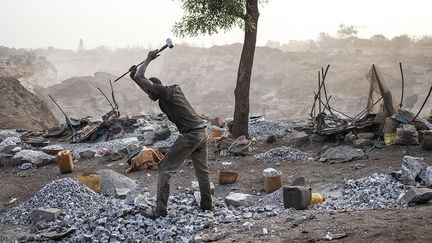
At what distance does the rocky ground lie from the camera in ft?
13.7

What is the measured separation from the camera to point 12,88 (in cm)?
1847

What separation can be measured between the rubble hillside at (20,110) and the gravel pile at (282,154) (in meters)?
11.0

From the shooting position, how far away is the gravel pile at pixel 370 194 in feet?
16.7

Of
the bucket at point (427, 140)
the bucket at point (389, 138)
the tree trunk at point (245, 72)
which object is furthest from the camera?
the tree trunk at point (245, 72)

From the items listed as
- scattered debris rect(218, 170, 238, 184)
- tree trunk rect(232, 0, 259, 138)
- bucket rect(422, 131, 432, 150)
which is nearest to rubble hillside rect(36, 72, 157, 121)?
tree trunk rect(232, 0, 259, 138)

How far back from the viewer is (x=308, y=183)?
267 inches

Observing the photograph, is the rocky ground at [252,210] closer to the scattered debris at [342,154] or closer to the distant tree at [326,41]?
the scattered debris at [342,154]

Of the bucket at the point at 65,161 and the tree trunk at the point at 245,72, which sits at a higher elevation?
the tree trunk at the point at 245,72

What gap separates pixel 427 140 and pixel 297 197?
3820 mm

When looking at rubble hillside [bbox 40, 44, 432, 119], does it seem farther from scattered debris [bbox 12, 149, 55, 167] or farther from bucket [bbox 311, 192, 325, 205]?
bucket [bbox 311, 192, 325, 205]

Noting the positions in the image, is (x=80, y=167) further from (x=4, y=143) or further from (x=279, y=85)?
(x=279, y=85)

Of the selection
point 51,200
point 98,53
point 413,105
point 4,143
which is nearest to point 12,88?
point 4,143

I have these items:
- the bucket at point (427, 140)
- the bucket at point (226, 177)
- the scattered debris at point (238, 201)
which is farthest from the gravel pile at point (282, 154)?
the scattered debris at point (238, 201)

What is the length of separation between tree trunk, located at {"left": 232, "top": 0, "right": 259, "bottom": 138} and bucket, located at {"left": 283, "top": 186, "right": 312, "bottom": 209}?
5.42 meters
